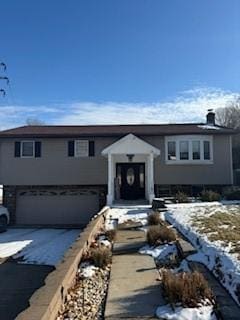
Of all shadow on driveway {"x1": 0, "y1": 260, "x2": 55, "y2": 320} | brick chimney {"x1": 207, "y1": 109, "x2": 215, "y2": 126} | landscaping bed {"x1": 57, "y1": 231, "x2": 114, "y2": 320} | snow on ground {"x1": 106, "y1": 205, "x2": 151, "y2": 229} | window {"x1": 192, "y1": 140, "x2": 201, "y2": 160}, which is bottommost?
shadow on driveway {"x1": 0, "y1": 260, "x2": 55, "y2": 320}

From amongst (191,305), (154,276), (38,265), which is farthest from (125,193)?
(191,305)

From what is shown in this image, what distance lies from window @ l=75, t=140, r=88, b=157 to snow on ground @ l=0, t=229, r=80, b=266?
477 centimetres

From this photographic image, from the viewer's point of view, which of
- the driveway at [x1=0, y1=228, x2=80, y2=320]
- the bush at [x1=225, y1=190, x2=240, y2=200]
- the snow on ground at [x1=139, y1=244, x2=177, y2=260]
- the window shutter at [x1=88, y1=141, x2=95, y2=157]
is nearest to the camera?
the snow on ground at [x1=139, y1=244, x2=177, y2=260]

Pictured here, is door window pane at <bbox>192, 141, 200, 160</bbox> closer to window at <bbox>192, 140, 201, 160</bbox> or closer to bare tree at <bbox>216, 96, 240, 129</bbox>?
window at <bbox>192, 140, 201, 160</bbox>

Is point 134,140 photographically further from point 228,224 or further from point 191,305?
point 191,305

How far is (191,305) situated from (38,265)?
9935 millimetres

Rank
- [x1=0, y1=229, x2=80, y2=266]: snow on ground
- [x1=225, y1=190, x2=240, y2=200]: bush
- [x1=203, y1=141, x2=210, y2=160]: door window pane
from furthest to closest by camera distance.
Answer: [x1=203, y1=141, x2=210, y2=160]: door window pane < [x1=225, y1=190, x2=240, y2=200]: bush < [x1=0, y1=229, x2=80, y2=266]: snow on ground

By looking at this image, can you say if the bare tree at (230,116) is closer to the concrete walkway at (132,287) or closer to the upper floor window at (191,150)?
the upper floor window at (191,150)

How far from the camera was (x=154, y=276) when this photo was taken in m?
6.41

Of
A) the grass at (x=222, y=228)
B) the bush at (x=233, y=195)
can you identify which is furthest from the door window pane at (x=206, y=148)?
the grass at (x=222, y=228)

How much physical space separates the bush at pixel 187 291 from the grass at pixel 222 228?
1668 millimetres

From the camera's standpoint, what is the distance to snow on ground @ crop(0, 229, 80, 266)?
48.3 feet

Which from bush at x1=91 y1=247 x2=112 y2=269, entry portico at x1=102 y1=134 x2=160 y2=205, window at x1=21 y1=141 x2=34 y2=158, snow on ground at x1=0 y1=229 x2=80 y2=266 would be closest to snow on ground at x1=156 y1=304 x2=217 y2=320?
bush at x1=91 y1=247 x2=112 y2=269

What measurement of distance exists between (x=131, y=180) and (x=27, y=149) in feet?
23.0
